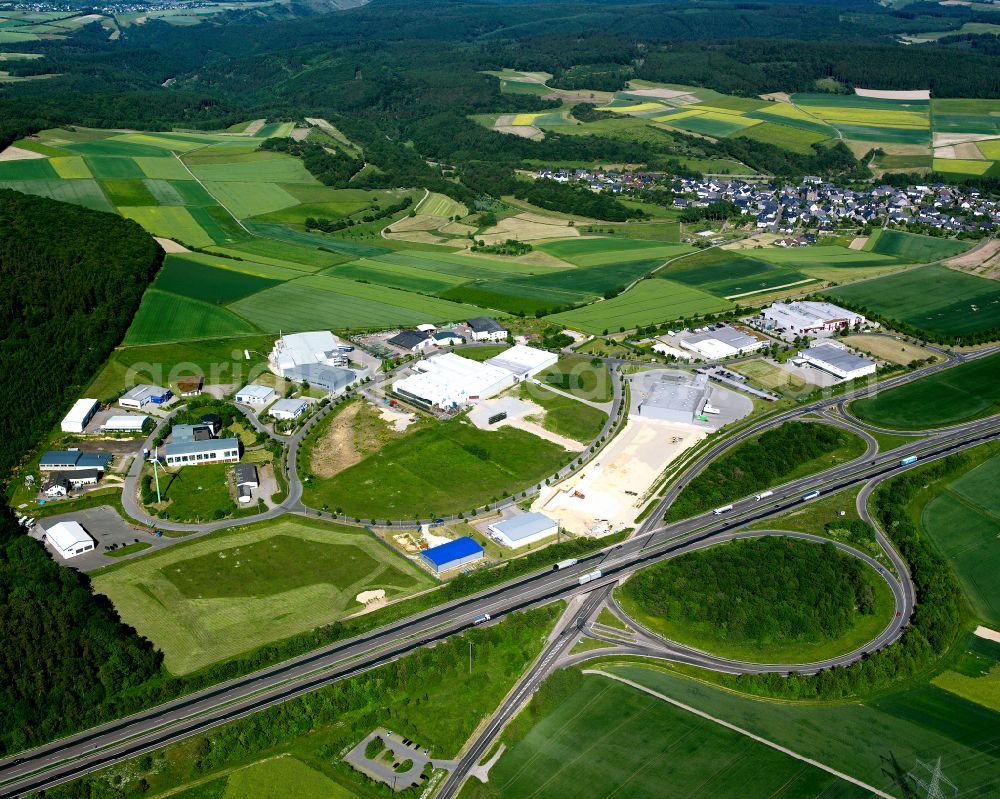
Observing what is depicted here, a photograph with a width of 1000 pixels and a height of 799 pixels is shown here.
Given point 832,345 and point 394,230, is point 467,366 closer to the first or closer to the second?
point 832,345

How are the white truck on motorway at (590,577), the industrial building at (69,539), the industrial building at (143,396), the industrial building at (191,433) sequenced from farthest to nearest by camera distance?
the industrial building at (143,396), the industrial building at (191,433), the industrial building at (69,539), the white truck on motorway at (590,577)

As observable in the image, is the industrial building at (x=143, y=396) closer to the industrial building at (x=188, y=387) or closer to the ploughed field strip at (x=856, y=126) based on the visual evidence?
the industrial building at (x=188, y=387)

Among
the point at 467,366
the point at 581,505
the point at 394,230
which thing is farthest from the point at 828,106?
the point at 581,505

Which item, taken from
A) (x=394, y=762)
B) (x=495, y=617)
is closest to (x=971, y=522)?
(x=495, y=617)

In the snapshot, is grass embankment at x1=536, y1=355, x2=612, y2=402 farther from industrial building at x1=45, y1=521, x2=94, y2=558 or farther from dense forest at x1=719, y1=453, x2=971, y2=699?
industrial building at x1=45, y1=521, x2=94, y2=558

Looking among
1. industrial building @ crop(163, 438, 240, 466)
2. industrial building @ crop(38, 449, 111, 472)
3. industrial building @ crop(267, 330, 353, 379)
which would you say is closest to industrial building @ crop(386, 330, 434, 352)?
industrial building @ crop(267, 330, 353, 379)

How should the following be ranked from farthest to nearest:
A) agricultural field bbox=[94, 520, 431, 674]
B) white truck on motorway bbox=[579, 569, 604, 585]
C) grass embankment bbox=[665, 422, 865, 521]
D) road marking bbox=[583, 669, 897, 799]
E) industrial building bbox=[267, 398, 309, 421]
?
industrial building bbox=[267, 398, 309, 421] < grass embankment bbox=[665, 422, 865, 521] < white truck on motorway bbox=[579, 569, 604, 585] < agricultural field bbox=[94, 520, 431, 674] < road marking bbox=[583, 669, 897, 799]

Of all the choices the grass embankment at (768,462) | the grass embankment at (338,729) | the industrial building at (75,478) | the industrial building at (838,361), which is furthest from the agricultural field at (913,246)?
the industrial building at (75,478)
